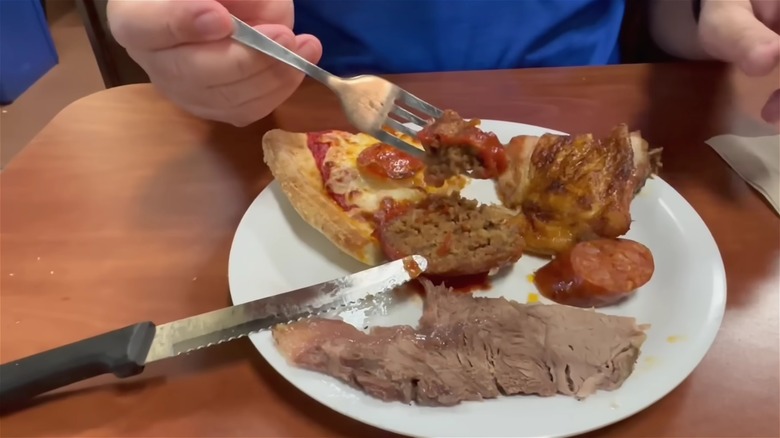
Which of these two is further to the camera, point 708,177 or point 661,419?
point 708,177

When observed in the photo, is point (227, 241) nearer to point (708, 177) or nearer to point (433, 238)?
point (433, 238)

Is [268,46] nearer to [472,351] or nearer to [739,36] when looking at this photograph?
[472,351]

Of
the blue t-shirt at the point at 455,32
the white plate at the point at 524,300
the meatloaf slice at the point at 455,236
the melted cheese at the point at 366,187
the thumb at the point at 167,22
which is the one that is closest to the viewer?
the white plate at the point at 524,300

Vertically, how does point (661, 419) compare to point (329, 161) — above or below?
below

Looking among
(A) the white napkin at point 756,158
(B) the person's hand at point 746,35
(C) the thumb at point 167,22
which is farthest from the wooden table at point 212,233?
(C) the thumb at point 167,22

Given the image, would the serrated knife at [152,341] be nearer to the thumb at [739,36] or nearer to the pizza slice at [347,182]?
the pizza slice at [347,182]

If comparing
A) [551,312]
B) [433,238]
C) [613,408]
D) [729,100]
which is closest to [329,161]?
[433,238]
